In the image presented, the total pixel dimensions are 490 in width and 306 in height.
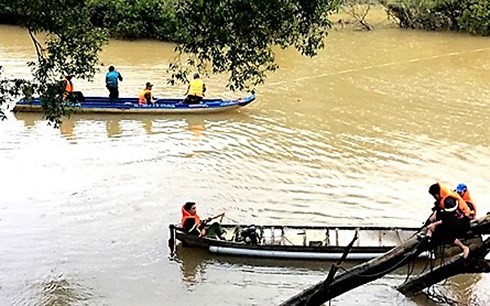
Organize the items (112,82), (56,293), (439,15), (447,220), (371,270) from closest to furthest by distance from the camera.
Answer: (371,270) < (447,220) < (56,293) < (112,82) < (439,15)

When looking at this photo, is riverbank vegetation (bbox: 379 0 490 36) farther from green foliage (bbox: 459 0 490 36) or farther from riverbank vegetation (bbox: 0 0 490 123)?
riverbank vegetation (bbox: 0 0 490 123)

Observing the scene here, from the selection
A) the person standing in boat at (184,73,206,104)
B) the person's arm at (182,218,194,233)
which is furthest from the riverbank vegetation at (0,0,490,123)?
the person standing in boat at (184,73,206,104)

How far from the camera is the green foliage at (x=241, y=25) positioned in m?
7.50

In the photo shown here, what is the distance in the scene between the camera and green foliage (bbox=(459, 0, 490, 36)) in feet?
107

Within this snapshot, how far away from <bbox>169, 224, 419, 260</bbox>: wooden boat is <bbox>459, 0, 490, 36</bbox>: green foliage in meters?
23.8

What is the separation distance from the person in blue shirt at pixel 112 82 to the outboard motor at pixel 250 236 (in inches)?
399

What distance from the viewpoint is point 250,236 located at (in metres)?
11.0

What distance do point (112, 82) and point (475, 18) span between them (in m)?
21.5

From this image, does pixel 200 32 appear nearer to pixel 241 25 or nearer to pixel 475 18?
pixel 241 25

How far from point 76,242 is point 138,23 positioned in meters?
21.7

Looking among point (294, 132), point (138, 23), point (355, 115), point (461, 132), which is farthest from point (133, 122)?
point (138, 23)

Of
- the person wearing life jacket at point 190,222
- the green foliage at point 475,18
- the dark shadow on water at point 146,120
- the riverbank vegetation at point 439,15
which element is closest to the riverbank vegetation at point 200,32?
the person wearing life jacket at point 190,222

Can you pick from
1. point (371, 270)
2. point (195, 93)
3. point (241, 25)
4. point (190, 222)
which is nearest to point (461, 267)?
point (371, 270)

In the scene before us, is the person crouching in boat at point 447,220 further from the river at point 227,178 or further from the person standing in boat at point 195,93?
the person standing in boat at point 195,93
